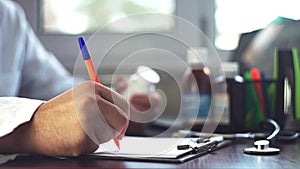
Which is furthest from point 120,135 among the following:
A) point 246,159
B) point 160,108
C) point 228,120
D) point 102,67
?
point 102,67

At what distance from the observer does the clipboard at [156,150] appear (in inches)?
24.6

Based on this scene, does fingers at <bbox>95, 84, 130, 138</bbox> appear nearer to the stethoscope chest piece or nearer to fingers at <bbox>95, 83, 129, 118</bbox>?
fingers at <bbox>95, 83, 129, 118</bbox>

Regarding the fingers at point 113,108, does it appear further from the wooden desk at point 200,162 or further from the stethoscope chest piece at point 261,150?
the stethoscope chest piece at point 261,150

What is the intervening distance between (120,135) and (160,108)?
643 millimetres

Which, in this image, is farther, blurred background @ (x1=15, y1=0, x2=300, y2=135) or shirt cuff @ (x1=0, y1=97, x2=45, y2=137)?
blurred background @ (x1=15, y1=0, x2=300, y2=135)

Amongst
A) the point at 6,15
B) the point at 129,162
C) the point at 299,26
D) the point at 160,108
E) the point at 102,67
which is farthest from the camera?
the point at 102,67

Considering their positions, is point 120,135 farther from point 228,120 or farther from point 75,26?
point 75,26

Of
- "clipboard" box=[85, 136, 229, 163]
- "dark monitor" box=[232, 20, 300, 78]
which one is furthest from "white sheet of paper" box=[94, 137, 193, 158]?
"dark monitor" box=[232, 20, 300, 78]

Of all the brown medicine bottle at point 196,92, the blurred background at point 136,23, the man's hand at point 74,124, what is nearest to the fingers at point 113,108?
the man's hand at point 74,124

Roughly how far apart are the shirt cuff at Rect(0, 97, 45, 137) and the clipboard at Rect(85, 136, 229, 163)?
0.09 metres

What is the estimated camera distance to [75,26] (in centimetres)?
190

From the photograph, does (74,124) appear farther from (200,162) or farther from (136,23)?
(136,23)

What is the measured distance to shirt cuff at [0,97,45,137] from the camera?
0.64 m

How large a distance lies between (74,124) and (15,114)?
0.08 meters
